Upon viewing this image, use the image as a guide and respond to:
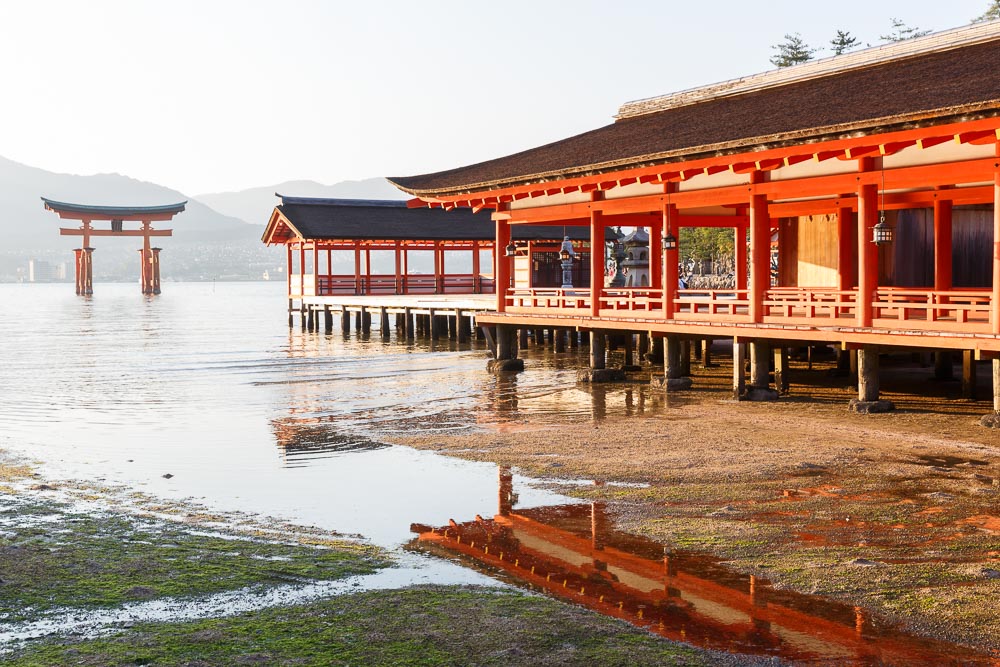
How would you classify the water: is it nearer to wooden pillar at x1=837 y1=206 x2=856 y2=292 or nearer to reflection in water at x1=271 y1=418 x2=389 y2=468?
reflection in water at x1=271 y1=418 x2=389 y2=468

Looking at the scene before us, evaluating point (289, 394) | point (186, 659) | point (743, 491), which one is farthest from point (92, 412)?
point (186, 659)

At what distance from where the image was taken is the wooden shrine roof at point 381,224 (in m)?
48.1

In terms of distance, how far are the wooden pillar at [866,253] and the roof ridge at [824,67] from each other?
15.2ft

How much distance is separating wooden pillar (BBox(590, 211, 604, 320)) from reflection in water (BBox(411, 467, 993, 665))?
11.8 meters

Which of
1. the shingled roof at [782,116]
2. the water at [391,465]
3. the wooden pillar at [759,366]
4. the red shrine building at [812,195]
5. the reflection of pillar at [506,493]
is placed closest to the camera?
the water at [391,465]

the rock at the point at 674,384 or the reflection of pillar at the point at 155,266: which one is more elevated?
the reflection of pillar at the point at 155,266

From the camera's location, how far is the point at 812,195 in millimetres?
17859

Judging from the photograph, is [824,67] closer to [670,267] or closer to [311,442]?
[670,267]

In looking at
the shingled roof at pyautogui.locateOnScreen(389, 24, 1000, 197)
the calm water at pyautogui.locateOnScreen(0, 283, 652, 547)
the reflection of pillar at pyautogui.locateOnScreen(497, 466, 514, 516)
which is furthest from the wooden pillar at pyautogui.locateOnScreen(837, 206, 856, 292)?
the reflection of pillar at pyautogui.locateOnScreen(497, 466, 514, 516)

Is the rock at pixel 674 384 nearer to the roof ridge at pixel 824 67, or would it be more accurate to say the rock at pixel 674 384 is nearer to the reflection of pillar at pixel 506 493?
the roof ridge at pixel 824 67

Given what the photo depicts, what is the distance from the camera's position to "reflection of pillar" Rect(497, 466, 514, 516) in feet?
37.4

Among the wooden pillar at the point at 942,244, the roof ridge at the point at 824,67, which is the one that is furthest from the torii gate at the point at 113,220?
the wooden pillar at the point at 942,244

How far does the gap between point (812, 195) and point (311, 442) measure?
8653 millimetres

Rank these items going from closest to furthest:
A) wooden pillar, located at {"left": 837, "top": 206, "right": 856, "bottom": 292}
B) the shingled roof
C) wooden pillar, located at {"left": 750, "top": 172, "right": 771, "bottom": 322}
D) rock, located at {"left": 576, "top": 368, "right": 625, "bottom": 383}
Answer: the shingled roof
wooden pillar, located at {"left": 750, "top": 172, "right": 771, "bottom": 322}
wooden pillar, located at {"left": 837, "top": 206, "right": 856, "bottom": 292}
rock, located at {"left": 576, "top": 368, "right": 625, "bottom": 383}
